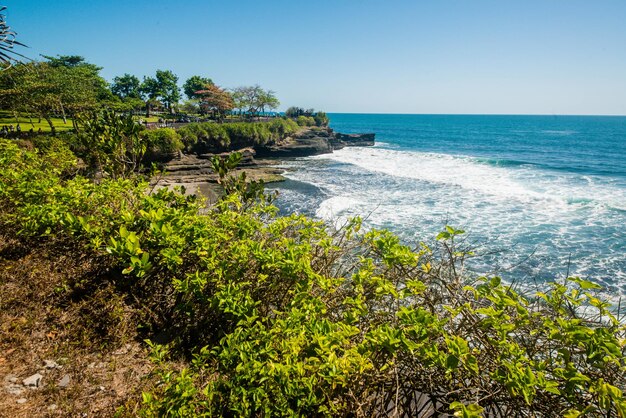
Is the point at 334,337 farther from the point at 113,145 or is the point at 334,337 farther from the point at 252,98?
the point at 252,98

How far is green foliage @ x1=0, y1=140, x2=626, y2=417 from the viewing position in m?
2.37

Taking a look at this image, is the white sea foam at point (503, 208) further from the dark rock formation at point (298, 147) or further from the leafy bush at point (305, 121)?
the leafy bush at point (305, 121)

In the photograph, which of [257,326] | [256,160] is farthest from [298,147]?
[257,326]

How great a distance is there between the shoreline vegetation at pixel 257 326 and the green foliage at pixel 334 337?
21 millimetres

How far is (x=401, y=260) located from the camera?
10.4ft

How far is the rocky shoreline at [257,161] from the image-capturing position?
27.6 metres

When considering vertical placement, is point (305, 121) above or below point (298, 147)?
above

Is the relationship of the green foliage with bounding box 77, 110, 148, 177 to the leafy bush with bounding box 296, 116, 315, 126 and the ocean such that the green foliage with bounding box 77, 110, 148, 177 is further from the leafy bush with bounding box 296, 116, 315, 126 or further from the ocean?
the leafy bush with bounding box 296, 116, 315, 126

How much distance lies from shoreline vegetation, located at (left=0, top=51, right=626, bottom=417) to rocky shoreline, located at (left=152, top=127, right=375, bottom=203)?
1123cm

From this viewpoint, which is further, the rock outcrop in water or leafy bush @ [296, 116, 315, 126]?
leafy bush @ [296, 116, 315, 126]

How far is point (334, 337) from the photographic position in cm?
254

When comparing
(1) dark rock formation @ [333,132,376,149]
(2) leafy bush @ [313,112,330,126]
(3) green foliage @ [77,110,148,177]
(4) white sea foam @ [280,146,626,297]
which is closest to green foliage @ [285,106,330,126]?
(2) leafy bush @ [313,112,330,126]

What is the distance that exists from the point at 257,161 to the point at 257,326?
3984 centimetres

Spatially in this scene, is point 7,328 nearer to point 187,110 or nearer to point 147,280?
point 147,280
